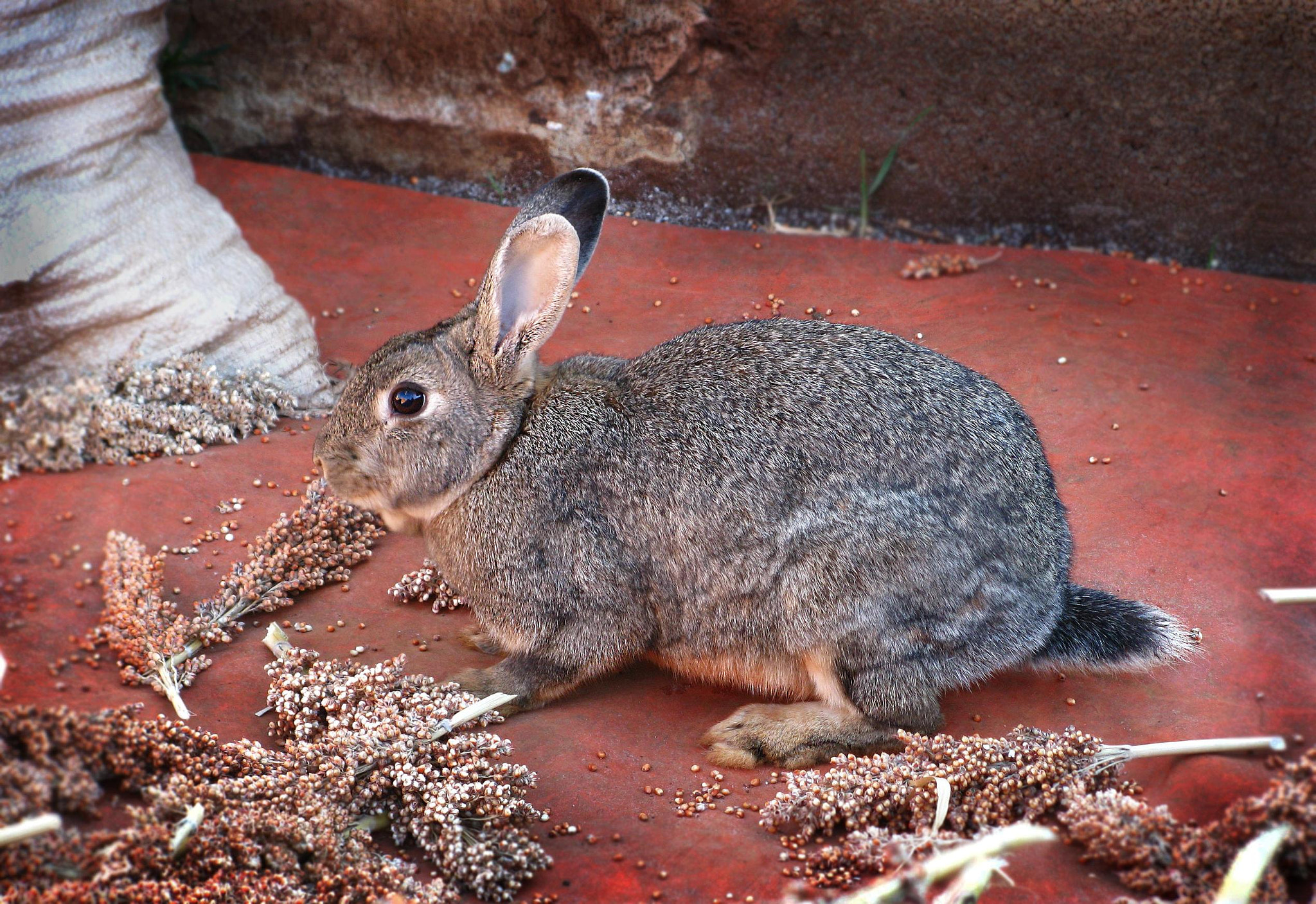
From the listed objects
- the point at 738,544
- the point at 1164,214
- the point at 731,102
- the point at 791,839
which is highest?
the point at 731,102

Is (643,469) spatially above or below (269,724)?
above

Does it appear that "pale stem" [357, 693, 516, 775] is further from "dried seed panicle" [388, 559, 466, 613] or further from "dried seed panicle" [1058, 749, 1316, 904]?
"dried seed panicle" [1058, 749, 1316, 904]

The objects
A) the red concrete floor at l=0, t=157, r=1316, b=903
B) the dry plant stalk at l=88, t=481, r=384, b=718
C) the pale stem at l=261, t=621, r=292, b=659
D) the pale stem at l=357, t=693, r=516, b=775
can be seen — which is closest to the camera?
the red concrete floor at l=0, t=157, r=1316, b=903

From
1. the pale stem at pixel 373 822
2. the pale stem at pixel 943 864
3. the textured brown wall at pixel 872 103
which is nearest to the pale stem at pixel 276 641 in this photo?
the pale stem at pixel 373 822

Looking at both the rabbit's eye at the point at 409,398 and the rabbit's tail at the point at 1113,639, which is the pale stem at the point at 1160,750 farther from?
the rabbit's eye at the point at 409,398

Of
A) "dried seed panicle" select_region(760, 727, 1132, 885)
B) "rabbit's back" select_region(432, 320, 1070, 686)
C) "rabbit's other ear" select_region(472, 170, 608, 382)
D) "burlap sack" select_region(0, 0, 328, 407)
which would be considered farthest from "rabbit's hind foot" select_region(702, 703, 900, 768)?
"burlap sack" select_region(0, 0, 328, 407)

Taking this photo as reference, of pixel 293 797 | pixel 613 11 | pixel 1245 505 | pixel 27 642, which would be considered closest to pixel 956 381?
pixel 1245 505

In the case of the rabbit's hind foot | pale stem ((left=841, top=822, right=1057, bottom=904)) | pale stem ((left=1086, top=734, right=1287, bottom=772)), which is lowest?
the rabbit's hind foot

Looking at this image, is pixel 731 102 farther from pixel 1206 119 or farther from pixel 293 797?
pixel 293 797
